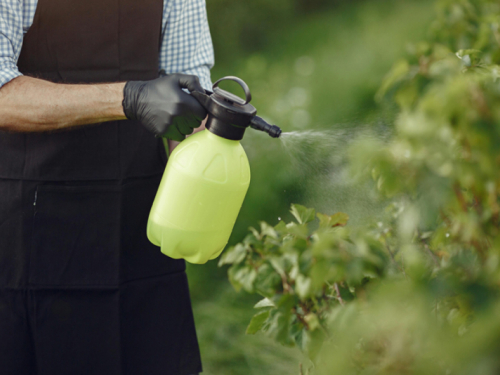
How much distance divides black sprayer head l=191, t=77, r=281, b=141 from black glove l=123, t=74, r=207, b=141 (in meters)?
0.05

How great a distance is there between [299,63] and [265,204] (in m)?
0.96

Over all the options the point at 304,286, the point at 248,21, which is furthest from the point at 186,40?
the point at 248,21

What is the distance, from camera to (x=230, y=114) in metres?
1.10

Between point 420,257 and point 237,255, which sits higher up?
point 420,257

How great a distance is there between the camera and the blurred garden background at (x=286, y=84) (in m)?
2.69

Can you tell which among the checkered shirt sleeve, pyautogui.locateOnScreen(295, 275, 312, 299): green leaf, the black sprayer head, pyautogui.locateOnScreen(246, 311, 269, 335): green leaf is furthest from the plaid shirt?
pyautogui.locateOnScreen(295, 275, 312, 299): green leaf

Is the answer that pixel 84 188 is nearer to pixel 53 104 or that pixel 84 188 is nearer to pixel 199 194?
pixel 53 104

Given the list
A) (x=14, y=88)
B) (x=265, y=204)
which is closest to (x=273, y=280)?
(x=14, y=88)

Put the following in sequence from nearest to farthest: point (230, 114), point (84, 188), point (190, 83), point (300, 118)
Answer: point (230, 114), point (190, 83), point (84, 188), point (300, 118)

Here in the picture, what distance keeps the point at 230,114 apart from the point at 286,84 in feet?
6.54

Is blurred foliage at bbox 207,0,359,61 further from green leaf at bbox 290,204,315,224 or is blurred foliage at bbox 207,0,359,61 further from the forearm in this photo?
green leaf at bbox 290,204,315,224

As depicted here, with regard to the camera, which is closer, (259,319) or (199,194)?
(259,319)

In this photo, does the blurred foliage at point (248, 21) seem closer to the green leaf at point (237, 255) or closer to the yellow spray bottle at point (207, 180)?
the yellow spray bottle at point (207, 180)

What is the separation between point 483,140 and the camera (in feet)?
1.53
